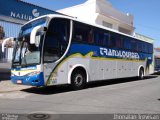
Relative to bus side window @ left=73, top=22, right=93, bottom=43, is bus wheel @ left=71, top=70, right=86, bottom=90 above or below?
below

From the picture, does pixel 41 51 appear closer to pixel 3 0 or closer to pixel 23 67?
pixel 23 67

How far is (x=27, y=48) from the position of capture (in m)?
11.5

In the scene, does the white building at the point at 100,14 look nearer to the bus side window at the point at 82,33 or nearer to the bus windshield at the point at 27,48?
the bus side window at the point at 82,33

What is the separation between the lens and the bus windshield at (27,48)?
10914 millimetres

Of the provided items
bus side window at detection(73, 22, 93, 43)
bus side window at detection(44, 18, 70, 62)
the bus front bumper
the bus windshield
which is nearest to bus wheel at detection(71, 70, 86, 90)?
bus side window at detection(44, 18, 70, 62)

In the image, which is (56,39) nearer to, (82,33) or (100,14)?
(82,33)

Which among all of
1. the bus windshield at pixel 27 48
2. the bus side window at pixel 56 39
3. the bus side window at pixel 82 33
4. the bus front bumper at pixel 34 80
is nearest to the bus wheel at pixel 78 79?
the bus side window at pixel 56 39

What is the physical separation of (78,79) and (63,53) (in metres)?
1.71

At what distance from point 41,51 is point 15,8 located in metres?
7.86

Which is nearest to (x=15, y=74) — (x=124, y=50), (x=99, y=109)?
(x=99, y=109)

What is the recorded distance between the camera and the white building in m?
30.1

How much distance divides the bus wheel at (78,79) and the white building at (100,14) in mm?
17149

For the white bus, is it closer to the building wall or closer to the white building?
the building wall

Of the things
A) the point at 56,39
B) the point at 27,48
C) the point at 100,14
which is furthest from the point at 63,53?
the point at 100,14
